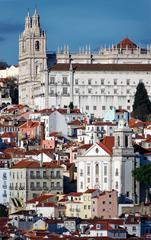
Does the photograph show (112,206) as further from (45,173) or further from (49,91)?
(49,91)

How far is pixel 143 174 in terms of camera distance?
295 feet

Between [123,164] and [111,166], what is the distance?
65cm

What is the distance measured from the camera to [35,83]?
449 feet

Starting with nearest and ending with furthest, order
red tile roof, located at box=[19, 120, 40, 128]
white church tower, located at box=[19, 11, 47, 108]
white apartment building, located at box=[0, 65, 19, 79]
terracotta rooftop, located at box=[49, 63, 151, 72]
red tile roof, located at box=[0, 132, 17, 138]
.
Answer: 1. red tile roof, located at box=[0, 132, 17, 138]
2. red tile roof, located at box=[19, 120, 40, 128]
3. terracotta rooftop, located at box=[49, 63, 151, 72]
4. white church tower, located at box=[19, 11, 47, 108]
5. white apartment building, located at box=[0, 65, 19, 79]

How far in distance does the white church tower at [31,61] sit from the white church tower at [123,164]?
40.7 m

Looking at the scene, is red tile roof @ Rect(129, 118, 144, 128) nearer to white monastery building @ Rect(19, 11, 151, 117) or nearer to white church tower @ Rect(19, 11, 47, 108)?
white monastery building @ Rect(19, 11, 151, 117)

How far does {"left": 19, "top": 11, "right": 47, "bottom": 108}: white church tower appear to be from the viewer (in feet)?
446

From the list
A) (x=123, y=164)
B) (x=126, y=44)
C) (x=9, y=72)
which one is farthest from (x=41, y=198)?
(x=9, y=72)

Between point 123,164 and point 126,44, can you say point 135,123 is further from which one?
point 126,44

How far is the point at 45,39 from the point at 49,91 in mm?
9491

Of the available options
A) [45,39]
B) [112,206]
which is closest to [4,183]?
[112,206]

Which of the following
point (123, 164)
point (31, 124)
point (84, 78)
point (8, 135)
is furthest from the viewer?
point (84, 78)

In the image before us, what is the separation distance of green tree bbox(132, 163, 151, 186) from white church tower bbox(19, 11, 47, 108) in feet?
141

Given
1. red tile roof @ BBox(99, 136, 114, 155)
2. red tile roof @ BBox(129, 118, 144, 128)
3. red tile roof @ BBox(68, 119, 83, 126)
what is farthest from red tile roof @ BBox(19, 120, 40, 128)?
red tile roof @ BBox(99, 136, 114, 155)
